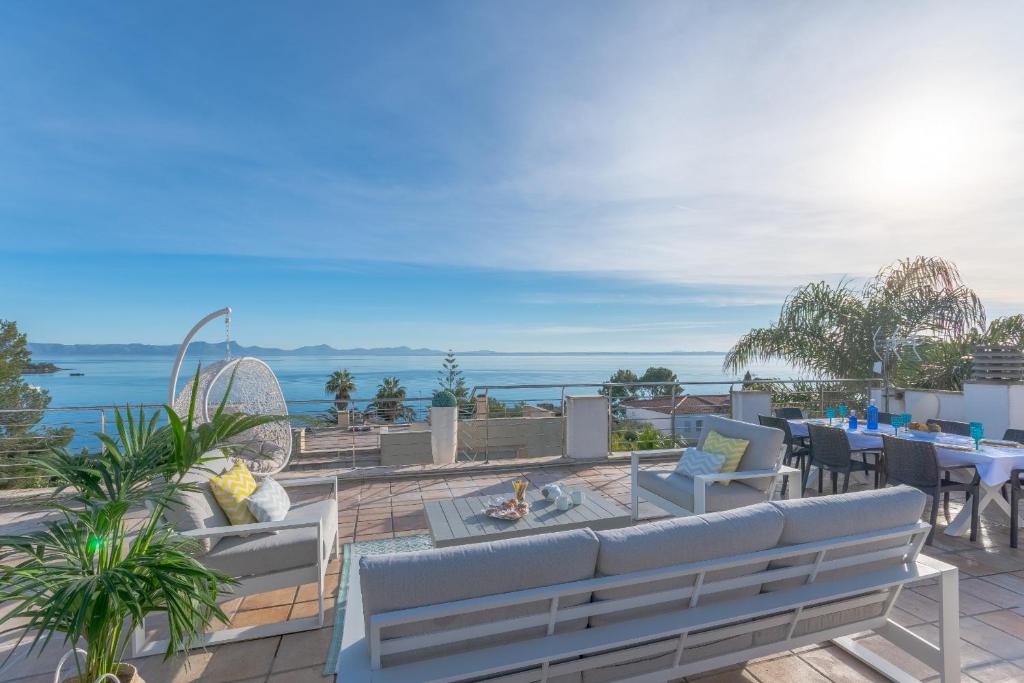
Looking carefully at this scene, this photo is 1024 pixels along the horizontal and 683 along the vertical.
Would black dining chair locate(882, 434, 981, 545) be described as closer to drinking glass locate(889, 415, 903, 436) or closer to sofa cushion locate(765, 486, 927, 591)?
drinking glass locate(889, 415, 903, 436)

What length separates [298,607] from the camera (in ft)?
9.59

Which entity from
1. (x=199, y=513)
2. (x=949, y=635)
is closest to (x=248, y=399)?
(x=199, y=513)

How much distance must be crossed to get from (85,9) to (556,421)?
14.7 meters

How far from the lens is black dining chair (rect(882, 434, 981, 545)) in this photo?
3.71m

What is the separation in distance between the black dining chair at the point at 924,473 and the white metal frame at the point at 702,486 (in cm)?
79

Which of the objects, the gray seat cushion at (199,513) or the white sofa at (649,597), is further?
the gray seat cushion at (199,513)

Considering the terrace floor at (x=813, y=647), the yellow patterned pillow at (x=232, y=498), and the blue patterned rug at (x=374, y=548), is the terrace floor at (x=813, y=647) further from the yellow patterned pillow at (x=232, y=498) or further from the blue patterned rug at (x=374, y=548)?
the yellow patterned pillow at (x=232, y=498)

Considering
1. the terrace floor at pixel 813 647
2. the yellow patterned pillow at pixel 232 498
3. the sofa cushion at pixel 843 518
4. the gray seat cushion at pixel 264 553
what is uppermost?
the sofa cushion at pixel 843 518

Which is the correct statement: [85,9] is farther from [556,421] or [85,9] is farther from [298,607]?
[556,421]

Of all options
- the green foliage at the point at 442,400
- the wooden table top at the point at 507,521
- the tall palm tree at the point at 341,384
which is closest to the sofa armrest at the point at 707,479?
the wooden table top at the point at 507,521

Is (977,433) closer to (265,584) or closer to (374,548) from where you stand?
(374,548)

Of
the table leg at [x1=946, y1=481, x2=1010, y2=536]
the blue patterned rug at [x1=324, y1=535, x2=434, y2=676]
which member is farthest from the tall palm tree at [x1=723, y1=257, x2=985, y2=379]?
the blue patterned rug at [x1=324, y1=535, x2=434, y2=676]

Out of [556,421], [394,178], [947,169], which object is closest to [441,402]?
[394,178]

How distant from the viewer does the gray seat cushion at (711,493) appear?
11.9ft
